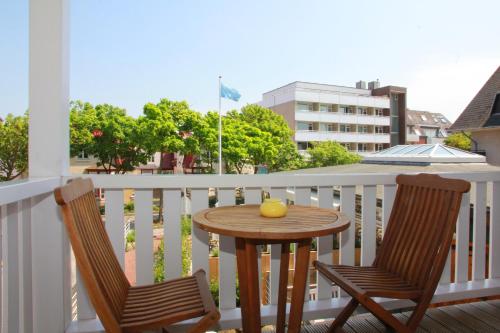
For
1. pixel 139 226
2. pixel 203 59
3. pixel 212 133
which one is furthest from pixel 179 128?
pixel 139 226

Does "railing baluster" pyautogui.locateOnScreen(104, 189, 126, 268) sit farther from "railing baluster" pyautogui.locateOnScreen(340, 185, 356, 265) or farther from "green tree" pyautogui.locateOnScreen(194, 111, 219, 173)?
"green tree" pyautogui.locateOnScreen(194, 111, 219, 173)

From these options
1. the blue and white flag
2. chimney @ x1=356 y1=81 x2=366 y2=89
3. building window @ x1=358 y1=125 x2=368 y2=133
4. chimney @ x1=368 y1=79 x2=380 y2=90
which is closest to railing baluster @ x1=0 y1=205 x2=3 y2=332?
the blue and white flag

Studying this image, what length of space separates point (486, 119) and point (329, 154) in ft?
16.2

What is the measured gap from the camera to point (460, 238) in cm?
204

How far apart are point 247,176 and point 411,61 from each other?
5579 mm

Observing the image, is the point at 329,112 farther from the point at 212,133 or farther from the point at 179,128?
the point at 179,128

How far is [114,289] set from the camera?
1168mm

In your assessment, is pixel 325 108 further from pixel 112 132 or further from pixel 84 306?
pixel 84 306

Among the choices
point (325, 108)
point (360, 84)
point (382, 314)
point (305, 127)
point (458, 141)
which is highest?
point (360, 84)

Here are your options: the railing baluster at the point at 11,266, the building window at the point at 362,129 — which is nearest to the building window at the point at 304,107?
the building window at the point at 362,129

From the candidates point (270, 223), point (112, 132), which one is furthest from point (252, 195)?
point (112, 132)

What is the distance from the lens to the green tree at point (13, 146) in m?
1.63

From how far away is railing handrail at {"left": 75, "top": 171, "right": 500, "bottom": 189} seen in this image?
1631mm

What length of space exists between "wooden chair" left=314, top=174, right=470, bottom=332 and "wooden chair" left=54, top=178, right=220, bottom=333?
0.59 meters
